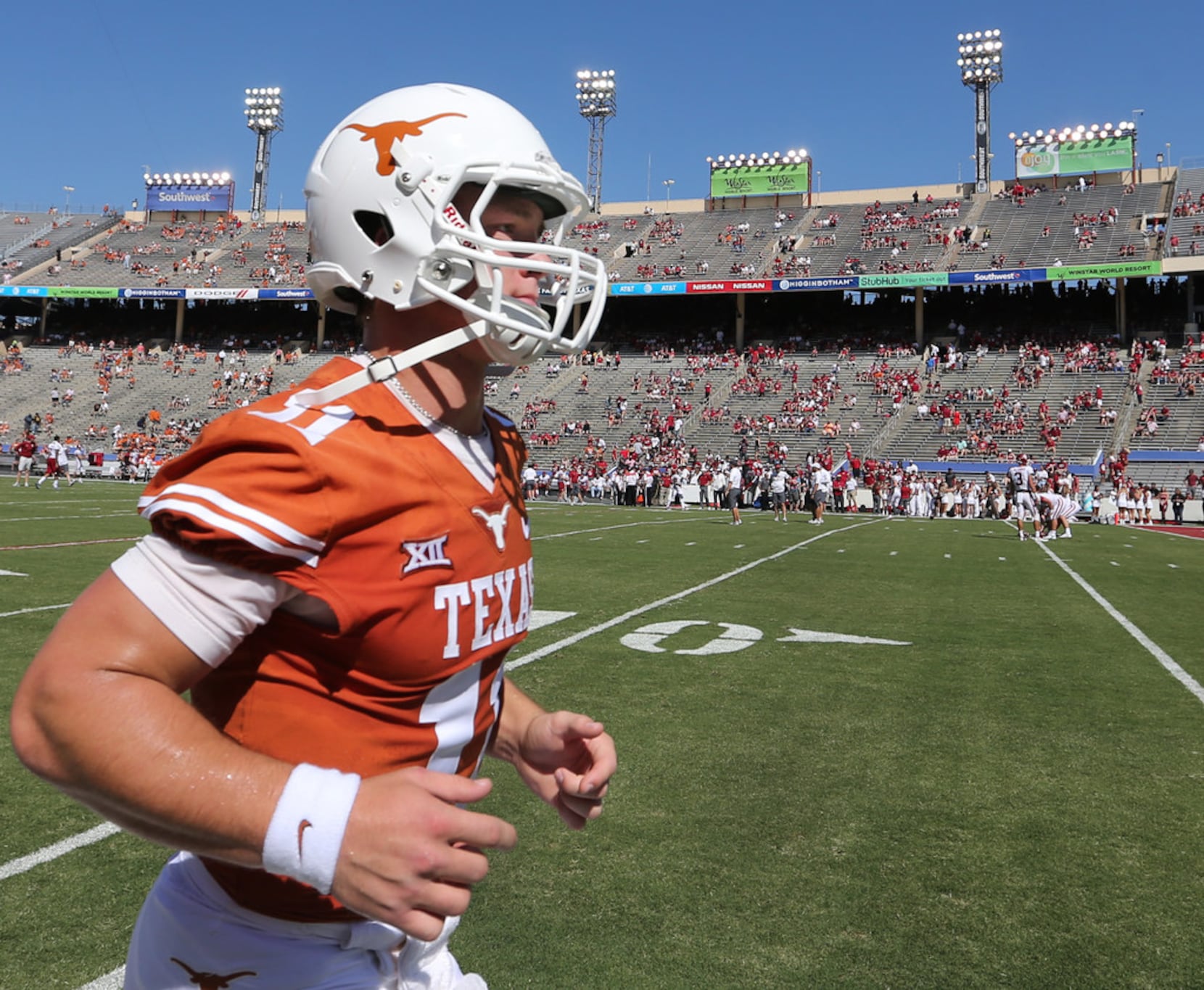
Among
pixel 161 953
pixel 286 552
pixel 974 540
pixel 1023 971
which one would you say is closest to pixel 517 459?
pixel 286 552

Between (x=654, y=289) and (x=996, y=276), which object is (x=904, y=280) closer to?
(x=996, y=276)

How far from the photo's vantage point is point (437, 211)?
1.57m

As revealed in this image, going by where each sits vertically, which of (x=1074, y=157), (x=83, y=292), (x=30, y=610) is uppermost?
(x=1074, y=157)

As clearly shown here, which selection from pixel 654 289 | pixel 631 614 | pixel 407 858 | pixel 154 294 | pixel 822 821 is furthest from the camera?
pixel 154 294

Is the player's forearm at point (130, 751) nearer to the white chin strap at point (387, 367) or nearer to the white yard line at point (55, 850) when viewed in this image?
the white chin strap at point (387, 367)

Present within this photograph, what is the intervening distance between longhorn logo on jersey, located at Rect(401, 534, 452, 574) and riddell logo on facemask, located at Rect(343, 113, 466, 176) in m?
0.66

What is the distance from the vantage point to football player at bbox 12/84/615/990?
44.3 inches

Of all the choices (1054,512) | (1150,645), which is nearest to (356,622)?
(1150,645)

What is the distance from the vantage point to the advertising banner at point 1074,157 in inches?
1921

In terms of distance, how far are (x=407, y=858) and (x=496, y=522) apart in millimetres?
615

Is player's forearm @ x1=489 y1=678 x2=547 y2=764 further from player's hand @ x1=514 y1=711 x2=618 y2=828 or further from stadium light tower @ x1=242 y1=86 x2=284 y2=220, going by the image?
stadium light tower @ x1=242 y1=86 x2=284 y2=220

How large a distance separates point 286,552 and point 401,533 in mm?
183

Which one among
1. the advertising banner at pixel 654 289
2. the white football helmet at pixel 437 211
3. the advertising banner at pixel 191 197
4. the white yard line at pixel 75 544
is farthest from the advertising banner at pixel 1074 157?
the white football helmet at pixel 437 211

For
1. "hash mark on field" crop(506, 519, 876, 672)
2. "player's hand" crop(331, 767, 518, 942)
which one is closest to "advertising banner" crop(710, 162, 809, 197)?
"hash mark on field" crop(506, 519, 876, 672)
